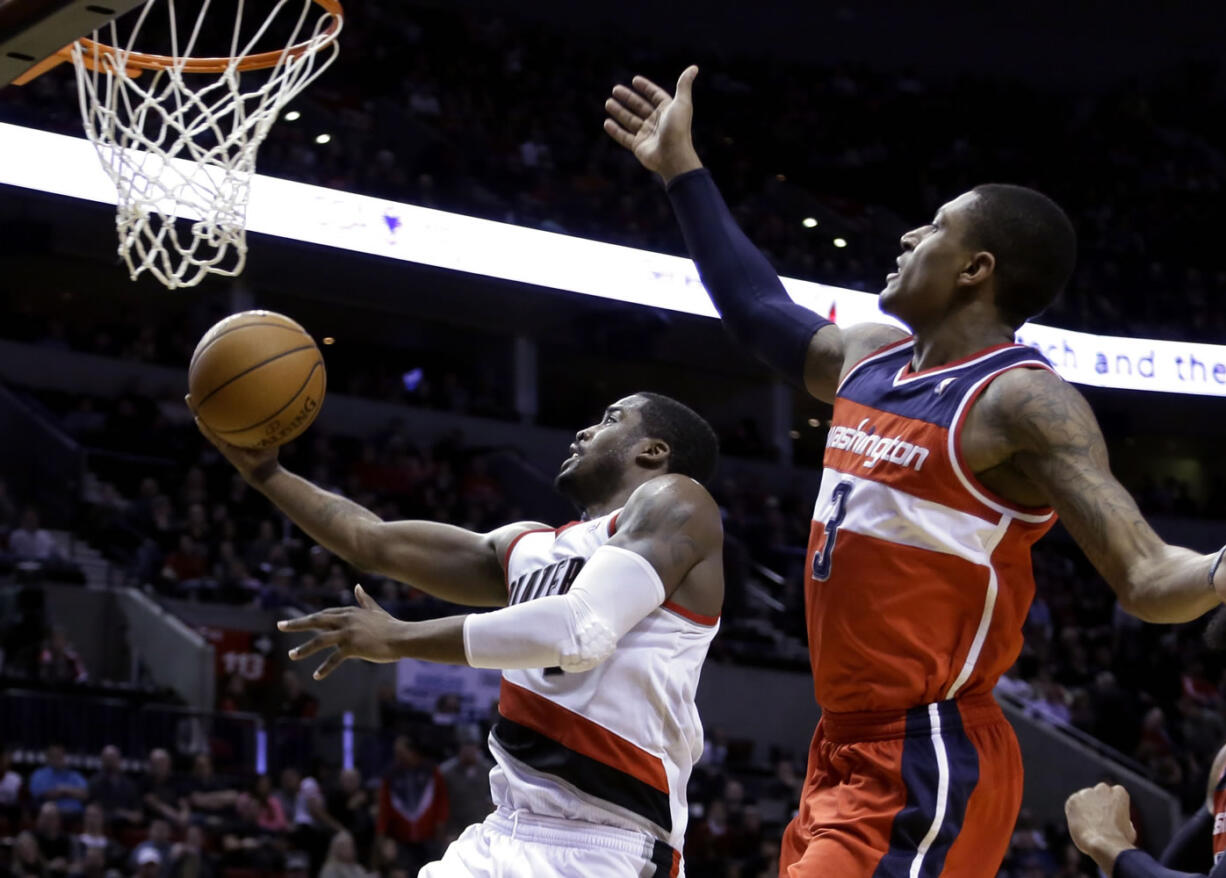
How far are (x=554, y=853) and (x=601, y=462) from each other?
93 cm

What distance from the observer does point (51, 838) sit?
29.1 feet

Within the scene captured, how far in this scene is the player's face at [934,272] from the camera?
3.03 m

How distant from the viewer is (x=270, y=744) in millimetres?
10922

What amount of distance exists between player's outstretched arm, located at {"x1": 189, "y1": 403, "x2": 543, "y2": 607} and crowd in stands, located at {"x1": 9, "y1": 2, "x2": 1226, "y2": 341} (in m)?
11.2

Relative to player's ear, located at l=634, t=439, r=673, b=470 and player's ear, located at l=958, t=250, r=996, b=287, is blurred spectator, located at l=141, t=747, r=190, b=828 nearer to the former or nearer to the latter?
player's ear, located at l=634, t=439, r=673, b=470

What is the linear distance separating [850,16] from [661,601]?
21913mm

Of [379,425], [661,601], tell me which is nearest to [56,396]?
[379,425]

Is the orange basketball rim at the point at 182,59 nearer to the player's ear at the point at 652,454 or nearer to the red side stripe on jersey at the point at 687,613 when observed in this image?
the player's ear at the point at 652,454

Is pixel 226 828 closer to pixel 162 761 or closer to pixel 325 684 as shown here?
pixel 162 761

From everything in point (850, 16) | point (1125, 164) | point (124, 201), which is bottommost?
point (124, 201)

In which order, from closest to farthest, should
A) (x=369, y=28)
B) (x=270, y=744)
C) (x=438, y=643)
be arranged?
(x=438, y=643), (x=270, y=744), (x=369, y=28)

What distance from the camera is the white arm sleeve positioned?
3285mm

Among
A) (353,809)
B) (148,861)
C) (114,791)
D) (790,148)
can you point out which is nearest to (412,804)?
(353,809)

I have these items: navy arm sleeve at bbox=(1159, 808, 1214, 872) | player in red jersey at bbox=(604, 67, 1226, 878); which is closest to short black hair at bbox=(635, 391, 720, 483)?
player in red jersey at bbox=(604, 67, 1226, 878)
